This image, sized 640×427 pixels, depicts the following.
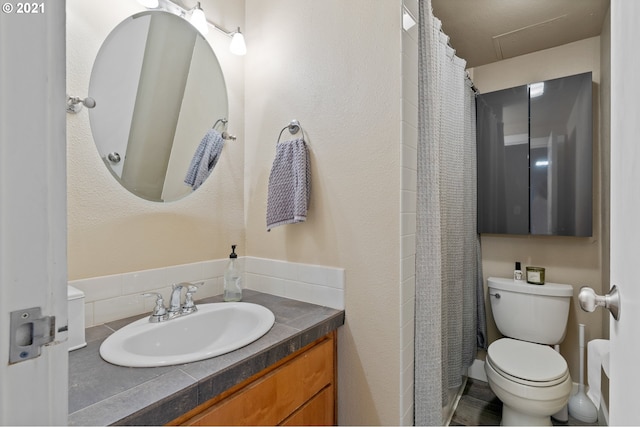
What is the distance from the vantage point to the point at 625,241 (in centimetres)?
49

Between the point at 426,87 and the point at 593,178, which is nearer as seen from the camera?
the point at 426,87

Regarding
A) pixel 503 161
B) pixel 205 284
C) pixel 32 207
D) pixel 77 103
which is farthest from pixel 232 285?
pixel 503 161

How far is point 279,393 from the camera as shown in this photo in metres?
0.95

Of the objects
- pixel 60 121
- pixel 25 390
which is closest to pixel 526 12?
pixel 60 121

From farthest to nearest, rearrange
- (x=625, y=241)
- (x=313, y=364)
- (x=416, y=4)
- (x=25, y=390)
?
(x=416, y=4), (x=313, y=364), (x=625, y=241), (x=25, y=390)

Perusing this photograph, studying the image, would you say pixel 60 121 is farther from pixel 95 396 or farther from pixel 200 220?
pixel 200 220

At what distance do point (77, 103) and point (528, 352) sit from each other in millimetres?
2404

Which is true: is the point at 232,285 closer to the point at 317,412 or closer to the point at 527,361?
the point at 317,412

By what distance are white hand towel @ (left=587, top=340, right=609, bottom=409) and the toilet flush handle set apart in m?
0.16

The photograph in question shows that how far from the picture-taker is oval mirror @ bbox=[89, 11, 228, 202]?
1114 millimetres

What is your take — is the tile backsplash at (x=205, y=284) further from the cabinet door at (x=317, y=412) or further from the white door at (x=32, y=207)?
the white door at (x=32, y=207)

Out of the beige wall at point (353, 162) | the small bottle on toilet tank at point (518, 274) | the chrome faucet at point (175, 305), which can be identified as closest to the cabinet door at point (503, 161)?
the small bottle on toilet tank at point (518, 274)

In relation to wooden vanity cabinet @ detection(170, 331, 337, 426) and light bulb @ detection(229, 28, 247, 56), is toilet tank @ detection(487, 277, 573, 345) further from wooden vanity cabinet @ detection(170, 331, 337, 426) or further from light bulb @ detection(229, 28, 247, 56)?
light bulb @ detection(229, 28, 247, 56)

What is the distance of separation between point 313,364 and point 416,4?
1461 mm
